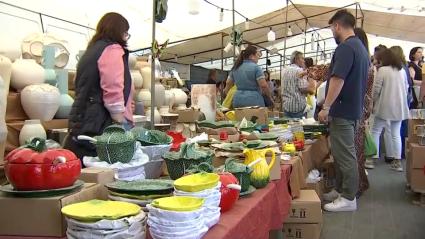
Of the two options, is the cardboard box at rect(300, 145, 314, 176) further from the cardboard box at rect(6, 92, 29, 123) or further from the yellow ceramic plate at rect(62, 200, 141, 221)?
the cardboard box at rect(6, 92, 29, 123)

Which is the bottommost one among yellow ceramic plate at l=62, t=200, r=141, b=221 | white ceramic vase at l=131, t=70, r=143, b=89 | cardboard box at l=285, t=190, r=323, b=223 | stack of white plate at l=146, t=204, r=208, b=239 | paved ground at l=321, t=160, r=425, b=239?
paved ground at l=321, t=160, r=425, b=239

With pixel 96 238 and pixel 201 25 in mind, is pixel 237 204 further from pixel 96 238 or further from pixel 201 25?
pixel 201 25

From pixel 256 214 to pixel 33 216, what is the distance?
622 millimetres

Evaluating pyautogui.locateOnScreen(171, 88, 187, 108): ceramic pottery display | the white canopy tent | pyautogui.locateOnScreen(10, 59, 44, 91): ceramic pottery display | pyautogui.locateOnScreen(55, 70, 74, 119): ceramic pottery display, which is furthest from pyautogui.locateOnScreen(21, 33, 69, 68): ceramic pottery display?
pyautogui.locateOnScreen(171, 88, 187, 108): ceramic pottery display

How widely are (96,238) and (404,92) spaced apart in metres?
4.11

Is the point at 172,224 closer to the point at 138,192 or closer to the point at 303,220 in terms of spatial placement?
the point at 138,192

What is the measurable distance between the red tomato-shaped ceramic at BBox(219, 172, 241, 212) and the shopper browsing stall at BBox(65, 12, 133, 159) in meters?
0.84

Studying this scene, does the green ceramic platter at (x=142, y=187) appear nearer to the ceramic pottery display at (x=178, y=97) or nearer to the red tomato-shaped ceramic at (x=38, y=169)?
the red tomato-shaped ceramic at (x=38, y=169)

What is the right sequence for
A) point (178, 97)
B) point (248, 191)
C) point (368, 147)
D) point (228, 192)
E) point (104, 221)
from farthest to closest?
point (178, 97)
point (368, 147)
point (248, 191)
point (228, 192)
point (104, 221)

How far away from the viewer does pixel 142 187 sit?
3.84 feet

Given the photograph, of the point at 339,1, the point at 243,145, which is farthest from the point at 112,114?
the point at 339,1

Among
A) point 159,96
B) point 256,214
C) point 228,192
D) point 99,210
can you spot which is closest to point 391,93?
point 159,96

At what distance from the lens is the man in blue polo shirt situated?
282 centimetres

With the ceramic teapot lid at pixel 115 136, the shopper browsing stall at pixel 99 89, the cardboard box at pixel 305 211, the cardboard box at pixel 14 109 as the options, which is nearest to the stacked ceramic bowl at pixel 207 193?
the ceramic teapot lid at pixel 115 136
